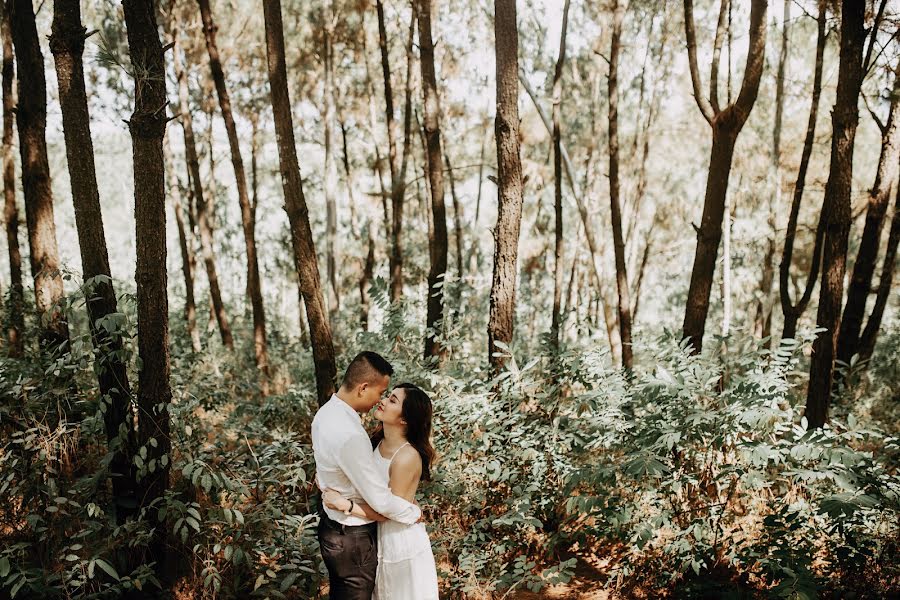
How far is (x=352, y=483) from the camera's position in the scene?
3.09 meters

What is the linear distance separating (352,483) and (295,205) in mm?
3971

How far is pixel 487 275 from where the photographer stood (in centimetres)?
3070

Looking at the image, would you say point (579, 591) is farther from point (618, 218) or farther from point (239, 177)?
point (239, 177)

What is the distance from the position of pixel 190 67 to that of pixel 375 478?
15843 mm

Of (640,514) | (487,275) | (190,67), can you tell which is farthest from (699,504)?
(487,275)

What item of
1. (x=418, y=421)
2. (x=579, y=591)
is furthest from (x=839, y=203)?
(x=418, y=421)

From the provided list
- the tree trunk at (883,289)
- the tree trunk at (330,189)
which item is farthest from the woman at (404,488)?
the tree trunk at (330,189)

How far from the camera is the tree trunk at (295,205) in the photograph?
21.0 feet

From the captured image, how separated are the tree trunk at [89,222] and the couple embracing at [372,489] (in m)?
1.73

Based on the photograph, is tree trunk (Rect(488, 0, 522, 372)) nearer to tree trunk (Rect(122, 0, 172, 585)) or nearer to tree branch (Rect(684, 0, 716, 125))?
tree branch (Rect(684, 0, 716, 125))

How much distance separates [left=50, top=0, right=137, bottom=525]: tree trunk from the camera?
409 cm

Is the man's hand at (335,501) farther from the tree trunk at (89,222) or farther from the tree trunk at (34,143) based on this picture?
the tree trunk at (34,143)

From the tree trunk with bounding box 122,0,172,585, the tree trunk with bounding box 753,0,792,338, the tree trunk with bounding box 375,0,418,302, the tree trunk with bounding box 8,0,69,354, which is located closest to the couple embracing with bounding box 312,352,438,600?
the tree trunk with bounding box 122,0,172,585

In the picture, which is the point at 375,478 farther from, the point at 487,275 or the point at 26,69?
the point at 487,275
